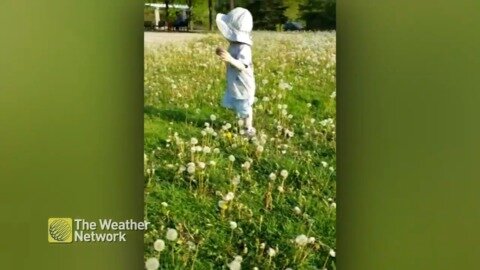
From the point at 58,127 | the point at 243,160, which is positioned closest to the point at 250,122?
the point at 243,160

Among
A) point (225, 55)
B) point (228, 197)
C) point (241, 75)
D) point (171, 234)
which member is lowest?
point (171, 234)

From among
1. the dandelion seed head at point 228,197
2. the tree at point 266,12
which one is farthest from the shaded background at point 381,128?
the dandelion seed head at point 228,197

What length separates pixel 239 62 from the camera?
2.92 m

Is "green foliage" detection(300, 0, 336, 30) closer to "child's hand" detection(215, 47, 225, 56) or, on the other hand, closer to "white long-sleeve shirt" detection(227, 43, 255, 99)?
"white long-sleeve shirt" detection(227, 43, 255, 99)

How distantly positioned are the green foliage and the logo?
157 cm

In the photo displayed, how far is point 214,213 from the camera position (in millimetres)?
2875

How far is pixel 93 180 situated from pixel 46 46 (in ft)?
2.30

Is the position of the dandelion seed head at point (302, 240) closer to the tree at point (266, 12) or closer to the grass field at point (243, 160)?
the grass field at point (243, 160)

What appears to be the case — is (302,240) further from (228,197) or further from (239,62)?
(239,62)

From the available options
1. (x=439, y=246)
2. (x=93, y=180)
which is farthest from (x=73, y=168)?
(x=439, y=246)

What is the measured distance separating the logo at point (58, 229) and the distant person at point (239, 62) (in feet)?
3.24

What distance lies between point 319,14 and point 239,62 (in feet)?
1.57

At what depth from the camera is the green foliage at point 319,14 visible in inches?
115

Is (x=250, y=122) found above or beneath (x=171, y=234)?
above
